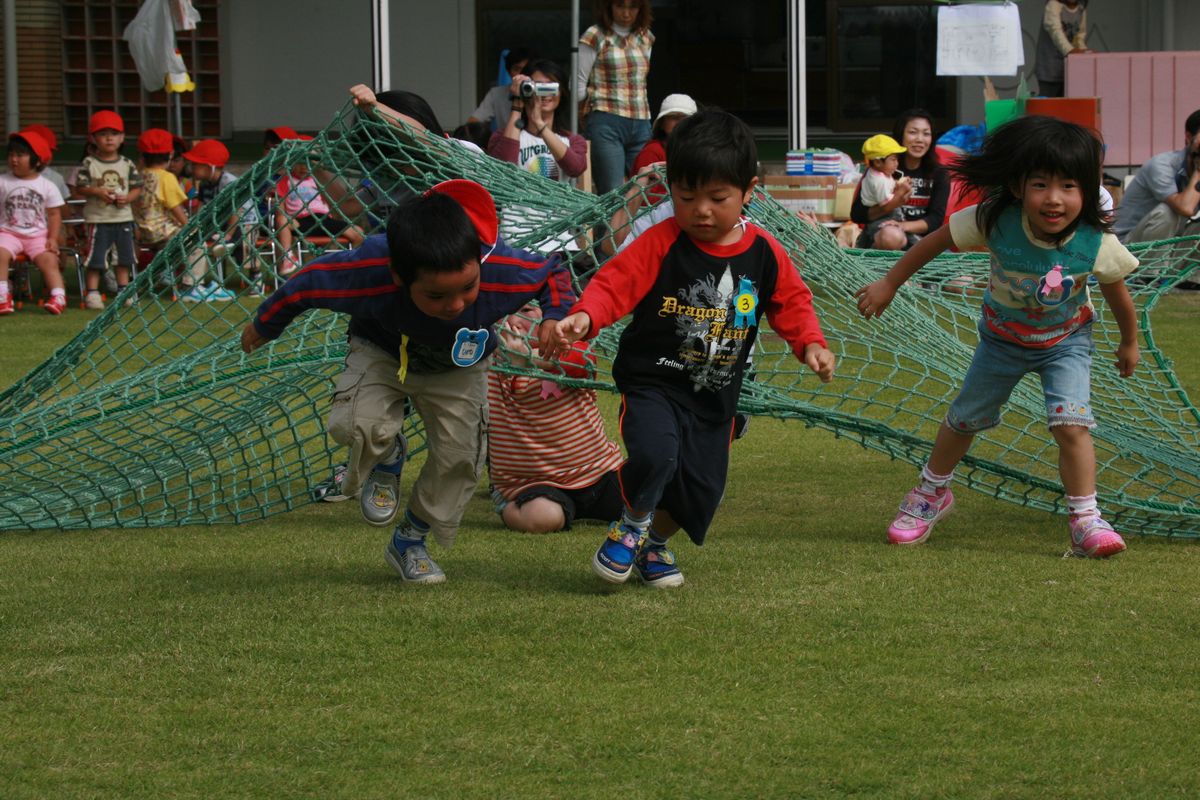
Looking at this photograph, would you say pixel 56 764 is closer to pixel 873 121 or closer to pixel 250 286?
pixel 250 286

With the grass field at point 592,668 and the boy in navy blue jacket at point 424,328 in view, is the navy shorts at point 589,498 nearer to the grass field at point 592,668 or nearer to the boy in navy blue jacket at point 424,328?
the grass field at point 592,668

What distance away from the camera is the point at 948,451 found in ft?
15.8

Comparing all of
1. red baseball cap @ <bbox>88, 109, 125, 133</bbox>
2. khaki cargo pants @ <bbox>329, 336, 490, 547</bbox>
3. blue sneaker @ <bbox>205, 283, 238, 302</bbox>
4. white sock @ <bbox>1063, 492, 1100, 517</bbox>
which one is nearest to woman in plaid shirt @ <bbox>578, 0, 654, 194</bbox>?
red baseball cap @ <bbox>88, 109, 125, 133</bbox>

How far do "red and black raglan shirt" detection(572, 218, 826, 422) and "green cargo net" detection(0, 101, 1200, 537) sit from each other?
70 centimetres

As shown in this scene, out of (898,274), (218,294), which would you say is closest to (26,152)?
(218,294)

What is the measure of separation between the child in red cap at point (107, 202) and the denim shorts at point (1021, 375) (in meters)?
8.16

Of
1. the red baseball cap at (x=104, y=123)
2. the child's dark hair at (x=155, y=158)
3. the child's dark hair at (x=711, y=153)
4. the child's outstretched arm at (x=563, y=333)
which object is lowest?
the child's outstretched arm at (x=563, y=333)

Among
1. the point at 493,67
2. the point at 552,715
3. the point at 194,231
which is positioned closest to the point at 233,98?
the point at 493,67

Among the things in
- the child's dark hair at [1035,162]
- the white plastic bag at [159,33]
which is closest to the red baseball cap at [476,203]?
the child's dark hair at [1035,162]

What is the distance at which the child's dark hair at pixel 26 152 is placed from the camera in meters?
11.6

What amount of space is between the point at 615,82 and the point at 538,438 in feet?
19.3

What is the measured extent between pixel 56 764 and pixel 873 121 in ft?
52.3

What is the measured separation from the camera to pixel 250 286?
536cm

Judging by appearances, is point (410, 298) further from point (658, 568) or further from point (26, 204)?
point (26, 204)
